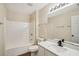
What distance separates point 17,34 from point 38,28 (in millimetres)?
787

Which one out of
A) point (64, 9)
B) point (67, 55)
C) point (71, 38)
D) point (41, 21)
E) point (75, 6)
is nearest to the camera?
point (67, 55)

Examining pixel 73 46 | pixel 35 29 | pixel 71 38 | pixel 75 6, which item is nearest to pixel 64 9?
pixel 75 6

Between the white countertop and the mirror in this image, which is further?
the mirror

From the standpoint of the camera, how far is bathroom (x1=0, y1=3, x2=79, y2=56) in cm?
167

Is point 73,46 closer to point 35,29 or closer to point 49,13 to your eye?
point 49,13

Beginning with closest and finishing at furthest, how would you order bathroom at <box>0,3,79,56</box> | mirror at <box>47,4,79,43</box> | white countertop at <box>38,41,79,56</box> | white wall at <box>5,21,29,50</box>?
1. white countertop at <box>38,41,79,56</box>
2. mirror at <box>47,4,79,43</box>
3. bathroom at <box>0,3,79,56</box>
4. white wall at <box>5,21,29,50</box>

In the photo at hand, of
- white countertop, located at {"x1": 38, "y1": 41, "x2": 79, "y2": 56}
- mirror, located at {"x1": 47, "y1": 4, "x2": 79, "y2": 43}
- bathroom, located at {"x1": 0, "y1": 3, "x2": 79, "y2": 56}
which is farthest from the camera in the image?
bathroom, located at {"x1": 0, "y1": 3, "x2": 79, "y2": 56}

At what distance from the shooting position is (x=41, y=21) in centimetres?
264

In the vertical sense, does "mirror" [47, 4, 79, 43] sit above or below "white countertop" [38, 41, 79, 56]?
above

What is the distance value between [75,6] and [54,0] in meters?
0.52

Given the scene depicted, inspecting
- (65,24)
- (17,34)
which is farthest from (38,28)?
(65,24)

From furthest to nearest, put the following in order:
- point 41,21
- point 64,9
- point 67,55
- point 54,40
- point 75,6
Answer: point 41,21, point 54,40, point 64,9, point 75,6, point 67,55

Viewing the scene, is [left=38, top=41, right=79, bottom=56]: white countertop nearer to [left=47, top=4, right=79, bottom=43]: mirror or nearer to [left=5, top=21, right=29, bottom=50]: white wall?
[left=47, top=4, right=79, bottom=43]: mirror

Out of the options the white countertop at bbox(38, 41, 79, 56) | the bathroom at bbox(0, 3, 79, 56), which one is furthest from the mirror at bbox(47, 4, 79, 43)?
the white countertop at bbox(38, 41, 79, 56)
